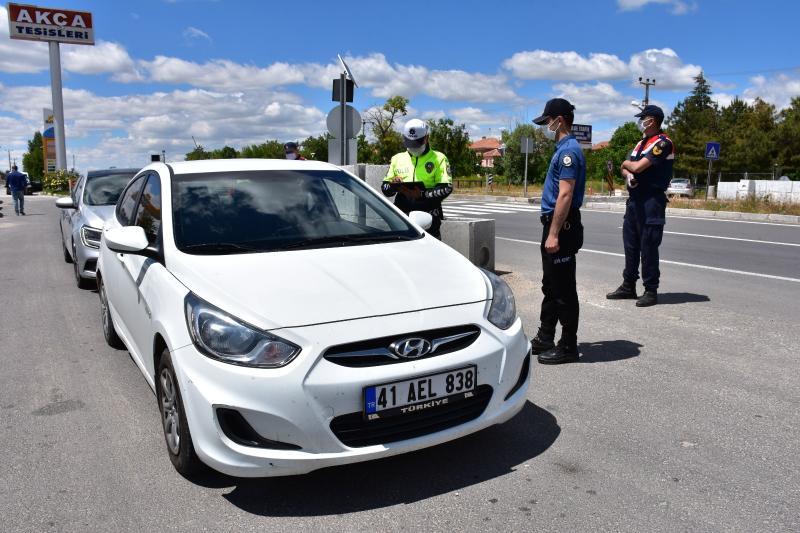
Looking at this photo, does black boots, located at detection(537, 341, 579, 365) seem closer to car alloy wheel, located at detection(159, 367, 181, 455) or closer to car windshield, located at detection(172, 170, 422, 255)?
car windshield, located at detection(172, 170, 422, 255)

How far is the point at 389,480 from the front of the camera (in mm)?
3057

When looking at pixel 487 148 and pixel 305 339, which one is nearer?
pixel 305 339

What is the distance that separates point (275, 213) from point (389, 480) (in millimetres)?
1675

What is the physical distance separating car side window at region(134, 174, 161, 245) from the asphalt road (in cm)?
112

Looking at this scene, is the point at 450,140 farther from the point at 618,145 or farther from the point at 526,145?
the point at 618,145

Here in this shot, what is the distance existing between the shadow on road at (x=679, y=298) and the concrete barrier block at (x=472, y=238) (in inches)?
81.2

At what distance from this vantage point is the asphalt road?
2750mm

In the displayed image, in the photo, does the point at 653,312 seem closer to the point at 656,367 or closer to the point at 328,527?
the point at 656,367

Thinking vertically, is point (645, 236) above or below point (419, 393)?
above

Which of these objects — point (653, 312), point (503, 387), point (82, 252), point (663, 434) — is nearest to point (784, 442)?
point (663, 434)

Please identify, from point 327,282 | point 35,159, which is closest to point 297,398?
point 327,282

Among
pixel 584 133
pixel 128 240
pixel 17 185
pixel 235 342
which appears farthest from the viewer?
pixel 584 133

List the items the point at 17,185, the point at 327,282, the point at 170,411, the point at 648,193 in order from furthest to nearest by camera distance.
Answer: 1. the point at 17,185
2. the point at 648,193
3. the point at 170,411
4. the point at 327,282

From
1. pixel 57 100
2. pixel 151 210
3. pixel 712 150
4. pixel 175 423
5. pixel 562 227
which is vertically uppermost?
pixel 57 100
